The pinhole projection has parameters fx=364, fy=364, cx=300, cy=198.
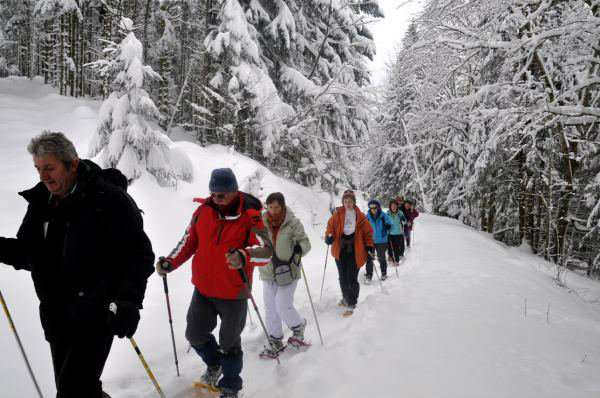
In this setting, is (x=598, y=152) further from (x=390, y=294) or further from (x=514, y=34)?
(x=390, y=294)

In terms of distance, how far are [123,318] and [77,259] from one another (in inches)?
18.5

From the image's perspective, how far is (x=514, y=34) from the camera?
408 inches

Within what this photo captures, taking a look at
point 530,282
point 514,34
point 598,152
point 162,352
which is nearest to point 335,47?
point 514,34

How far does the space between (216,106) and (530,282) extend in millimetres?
11201

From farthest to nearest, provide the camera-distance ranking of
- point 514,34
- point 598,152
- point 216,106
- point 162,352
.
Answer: point 216,106 → point 598,152 → point 514,34 → point 162,352

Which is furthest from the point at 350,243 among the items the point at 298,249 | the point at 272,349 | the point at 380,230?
the point at 380,230

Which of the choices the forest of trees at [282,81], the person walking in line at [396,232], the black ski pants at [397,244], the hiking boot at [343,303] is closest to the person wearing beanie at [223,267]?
the hiking boot at [343,303]

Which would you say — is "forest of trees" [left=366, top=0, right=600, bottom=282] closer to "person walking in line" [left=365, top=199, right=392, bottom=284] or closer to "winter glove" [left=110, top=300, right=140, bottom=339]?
"person walking in line" [left=365, top=199, right=392, bottom=284]

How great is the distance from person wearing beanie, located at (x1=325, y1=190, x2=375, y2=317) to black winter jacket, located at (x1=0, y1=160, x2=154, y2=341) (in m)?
4.58

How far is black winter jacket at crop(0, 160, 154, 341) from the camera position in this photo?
89.5 inches

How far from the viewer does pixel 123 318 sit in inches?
87.9

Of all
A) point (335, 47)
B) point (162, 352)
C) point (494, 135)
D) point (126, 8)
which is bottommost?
point (162, 352)

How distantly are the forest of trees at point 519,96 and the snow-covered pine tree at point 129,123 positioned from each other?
6882 millimetres

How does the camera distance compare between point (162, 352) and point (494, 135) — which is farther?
point (494, 135)
